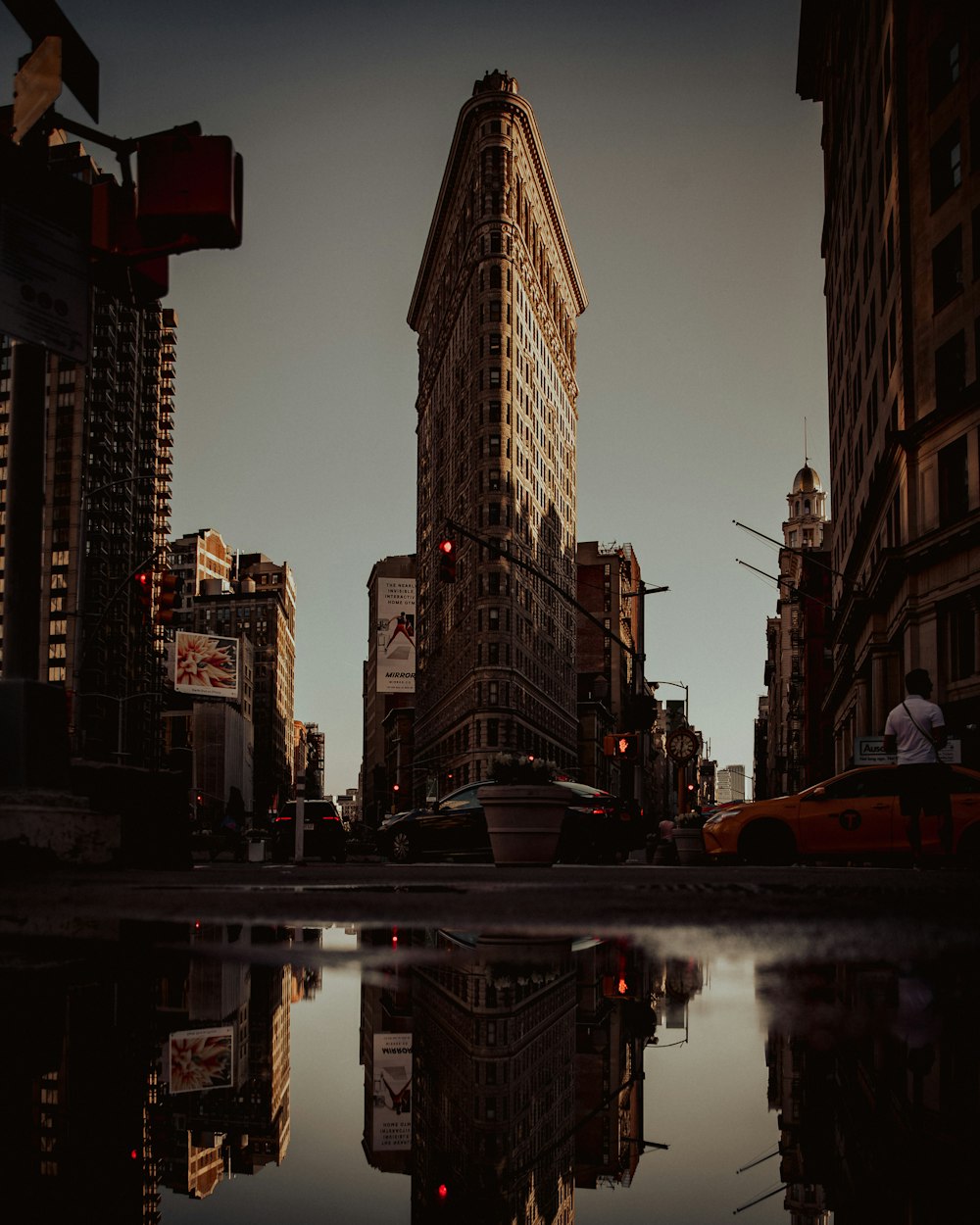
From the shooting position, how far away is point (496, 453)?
10506cm

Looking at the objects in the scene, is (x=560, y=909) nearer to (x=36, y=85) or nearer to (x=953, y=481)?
(x=36, y=85)

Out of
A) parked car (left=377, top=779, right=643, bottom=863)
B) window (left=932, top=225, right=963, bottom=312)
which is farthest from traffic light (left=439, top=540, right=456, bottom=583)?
window (left=932, top=225, right=963, bottom=312)

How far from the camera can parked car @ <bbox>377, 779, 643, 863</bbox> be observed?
986 inches

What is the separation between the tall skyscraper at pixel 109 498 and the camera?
118m

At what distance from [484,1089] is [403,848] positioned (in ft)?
79.8

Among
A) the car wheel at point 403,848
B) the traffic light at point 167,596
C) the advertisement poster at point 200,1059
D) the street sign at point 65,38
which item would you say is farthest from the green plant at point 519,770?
the advertisement poster at point 200,1059

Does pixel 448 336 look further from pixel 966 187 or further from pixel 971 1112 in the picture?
pixel 971 1112

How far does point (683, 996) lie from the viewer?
3383 mm

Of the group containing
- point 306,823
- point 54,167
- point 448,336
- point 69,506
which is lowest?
point 306,823

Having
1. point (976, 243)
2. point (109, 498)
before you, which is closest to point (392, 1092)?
point (976, 243)

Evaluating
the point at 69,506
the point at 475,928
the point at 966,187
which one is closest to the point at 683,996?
the point at 475,928

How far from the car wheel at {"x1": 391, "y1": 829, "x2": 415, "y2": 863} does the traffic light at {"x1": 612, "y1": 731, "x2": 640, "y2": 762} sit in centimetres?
507

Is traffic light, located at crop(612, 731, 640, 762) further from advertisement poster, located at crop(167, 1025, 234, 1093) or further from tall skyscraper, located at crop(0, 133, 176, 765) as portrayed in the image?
tall skyscraper, located at crop(0, 133, 176, 765)

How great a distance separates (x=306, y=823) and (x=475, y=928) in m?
29.6
